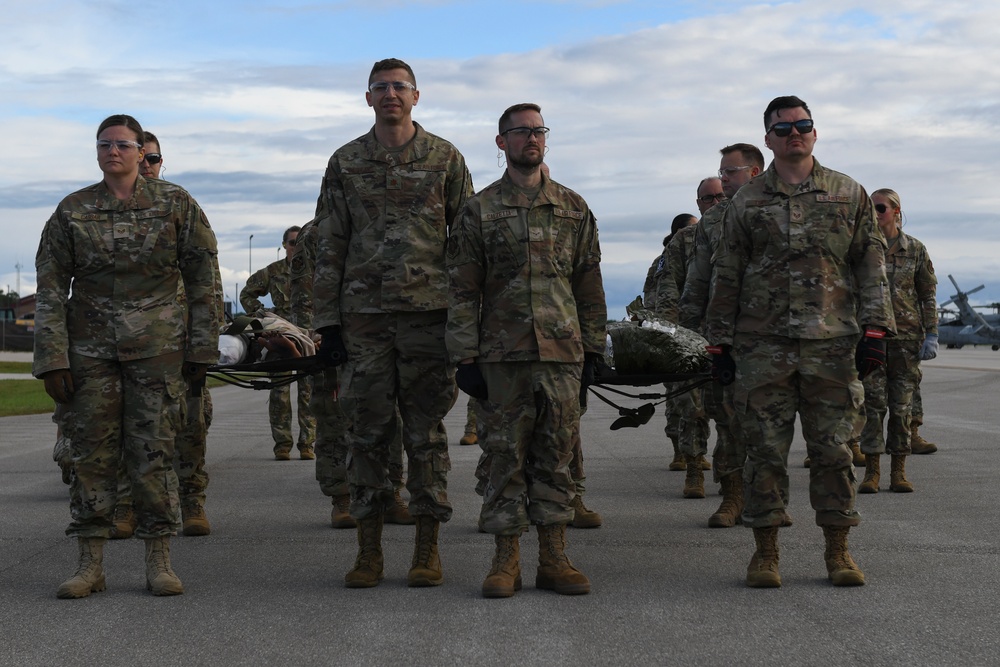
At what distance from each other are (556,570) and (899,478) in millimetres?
4791

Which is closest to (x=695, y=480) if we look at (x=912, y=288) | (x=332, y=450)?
(x=912, y=288)

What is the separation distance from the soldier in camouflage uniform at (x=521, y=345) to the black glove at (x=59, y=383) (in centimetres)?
188

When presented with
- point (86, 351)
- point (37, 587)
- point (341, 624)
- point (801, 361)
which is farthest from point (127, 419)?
point (801, 361)

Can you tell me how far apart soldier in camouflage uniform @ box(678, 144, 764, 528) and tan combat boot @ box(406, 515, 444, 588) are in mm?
2487

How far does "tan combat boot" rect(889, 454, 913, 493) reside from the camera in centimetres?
1001

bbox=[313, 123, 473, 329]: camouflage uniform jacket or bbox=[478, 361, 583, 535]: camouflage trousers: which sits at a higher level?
bbox=[313, 123, 473, 329]: camouflage uniform jacket

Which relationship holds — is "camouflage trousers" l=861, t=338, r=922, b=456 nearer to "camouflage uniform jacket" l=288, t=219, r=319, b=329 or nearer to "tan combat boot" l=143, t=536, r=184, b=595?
"camouflage uniform jacket" l=288, t=219, r=319, b=329

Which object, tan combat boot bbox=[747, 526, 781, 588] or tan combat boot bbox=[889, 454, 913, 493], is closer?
tan combat boot bbox=[747, 526, 781, 588]

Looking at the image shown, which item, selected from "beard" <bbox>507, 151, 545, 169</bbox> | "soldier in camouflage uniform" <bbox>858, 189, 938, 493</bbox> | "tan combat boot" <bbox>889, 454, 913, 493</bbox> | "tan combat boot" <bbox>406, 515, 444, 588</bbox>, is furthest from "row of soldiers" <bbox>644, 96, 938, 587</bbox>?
"tan combat boot" <bbox>889, 454, 913, 493</bbox>

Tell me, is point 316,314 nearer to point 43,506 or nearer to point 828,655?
point 828,655

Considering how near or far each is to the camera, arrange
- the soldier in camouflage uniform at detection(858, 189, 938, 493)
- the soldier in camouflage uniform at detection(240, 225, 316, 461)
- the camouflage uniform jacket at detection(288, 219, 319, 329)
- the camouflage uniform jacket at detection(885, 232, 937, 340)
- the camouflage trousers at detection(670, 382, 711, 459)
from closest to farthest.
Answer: the camouflage uniform jacket at detection(288, 219, 319, 329) < the camouflage trousers at detection(670, 382, 711, 459) < the soldier in camouflage uniform at detection(858, 189, 938, 493) < the camouflage uniform jacket at detection(885, 232, 937, 340) < the soldier in camouflage uniform at detection(240, 225, 316, 461)

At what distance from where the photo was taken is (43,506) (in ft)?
31.5

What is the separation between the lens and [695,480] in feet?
32.4

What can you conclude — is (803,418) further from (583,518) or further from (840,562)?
(583,518)
